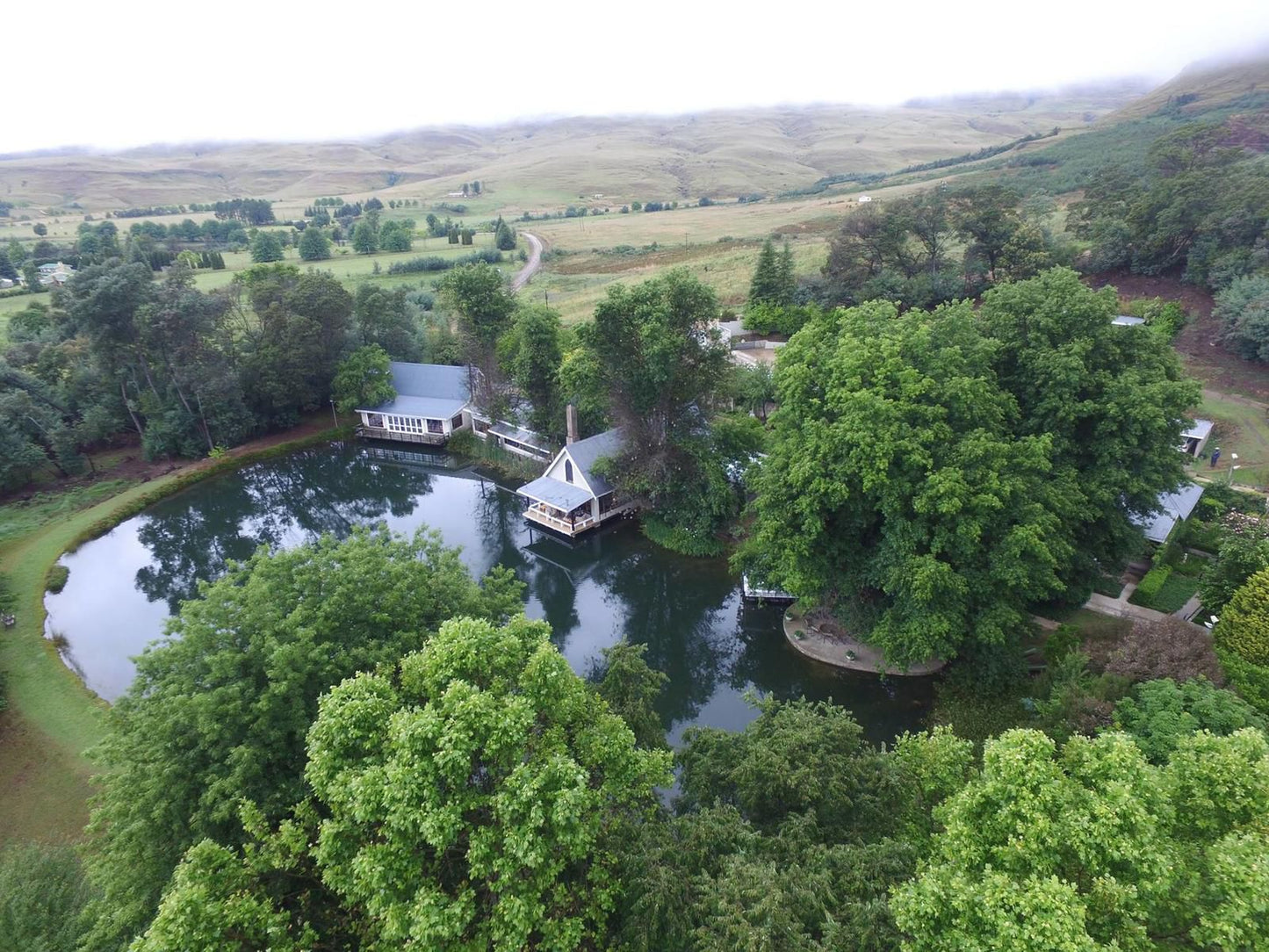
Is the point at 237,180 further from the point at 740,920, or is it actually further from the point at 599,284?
the point at 740,920

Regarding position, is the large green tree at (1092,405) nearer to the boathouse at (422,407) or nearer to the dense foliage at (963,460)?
the dense foliage at (963,460)

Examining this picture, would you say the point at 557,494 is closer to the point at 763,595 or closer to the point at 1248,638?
the point at 763,595

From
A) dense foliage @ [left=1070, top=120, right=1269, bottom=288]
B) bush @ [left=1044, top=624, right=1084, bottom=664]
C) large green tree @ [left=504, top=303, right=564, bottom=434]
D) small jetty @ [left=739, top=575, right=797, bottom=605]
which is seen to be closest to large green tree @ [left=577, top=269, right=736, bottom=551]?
small jetty @ [left=739, top=575, right=797, bottom=605]

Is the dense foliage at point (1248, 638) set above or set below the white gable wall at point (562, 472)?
above

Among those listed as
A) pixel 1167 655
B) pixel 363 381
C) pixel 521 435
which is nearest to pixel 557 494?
pixel 521 435

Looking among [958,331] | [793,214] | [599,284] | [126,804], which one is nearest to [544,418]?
[958,331]

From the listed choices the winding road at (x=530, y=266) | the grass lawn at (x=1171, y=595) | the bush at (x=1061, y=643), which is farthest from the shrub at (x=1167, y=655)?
the winding road at (x=530, y=266)
